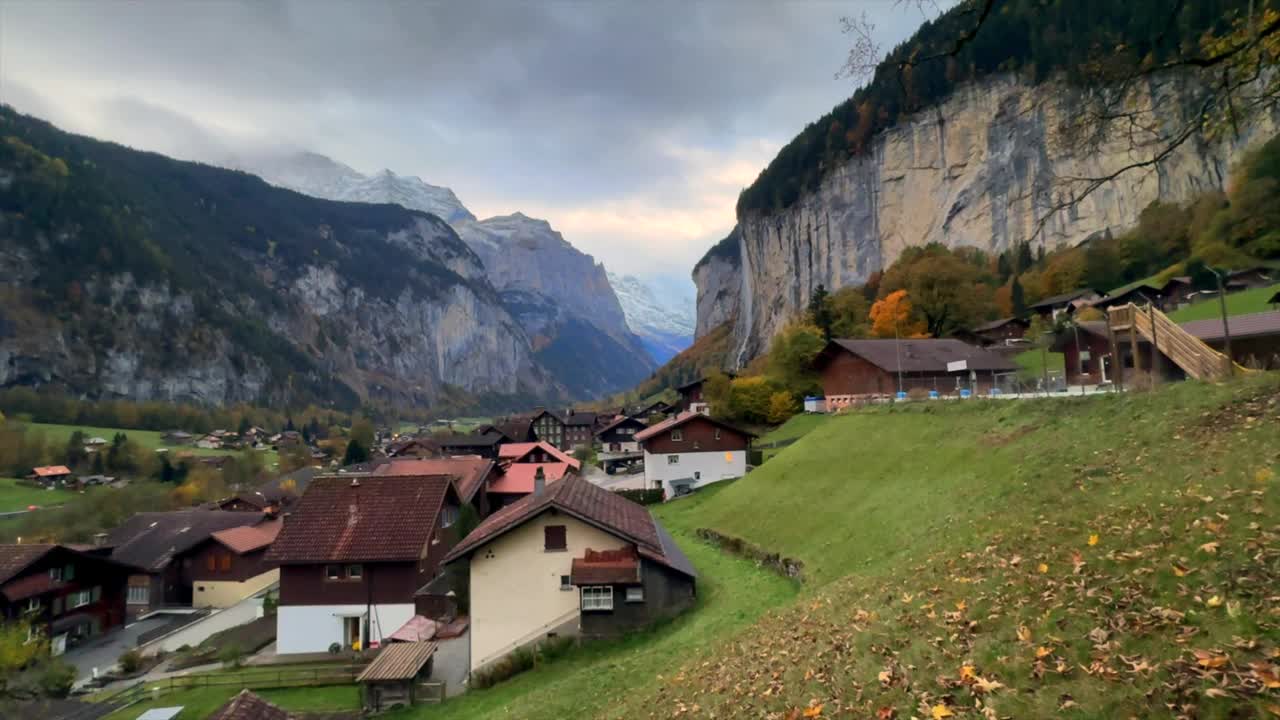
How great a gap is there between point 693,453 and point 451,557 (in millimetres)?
29679

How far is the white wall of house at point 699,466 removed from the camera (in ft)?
162

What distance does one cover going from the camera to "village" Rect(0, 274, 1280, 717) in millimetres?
21641

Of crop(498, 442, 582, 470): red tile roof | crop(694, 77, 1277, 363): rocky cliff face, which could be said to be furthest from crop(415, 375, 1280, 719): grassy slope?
crop(694, 77, 1277, 363): rocky cliff face

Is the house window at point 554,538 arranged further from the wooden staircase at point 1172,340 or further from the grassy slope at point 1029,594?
the wooden staircase at point 1172,340

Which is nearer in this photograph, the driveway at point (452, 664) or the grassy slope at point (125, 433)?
the driveway at point (452, 664)

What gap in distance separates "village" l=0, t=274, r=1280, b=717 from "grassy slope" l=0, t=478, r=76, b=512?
1587 inches

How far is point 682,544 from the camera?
30844mm

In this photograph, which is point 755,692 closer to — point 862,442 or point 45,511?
point 862,442

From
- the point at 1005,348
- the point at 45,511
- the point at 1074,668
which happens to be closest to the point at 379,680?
the point at 1074,668

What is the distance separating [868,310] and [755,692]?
77914 mm

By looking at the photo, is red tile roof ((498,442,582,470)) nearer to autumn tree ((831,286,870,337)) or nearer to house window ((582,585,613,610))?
autumn tree ((831,286,870,337))

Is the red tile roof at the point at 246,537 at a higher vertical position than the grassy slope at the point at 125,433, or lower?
lower

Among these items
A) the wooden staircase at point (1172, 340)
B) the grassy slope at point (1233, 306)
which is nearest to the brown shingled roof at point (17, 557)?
the wooden staircase at point (1172, 340)

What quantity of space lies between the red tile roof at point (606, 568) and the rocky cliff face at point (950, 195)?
65.0m
